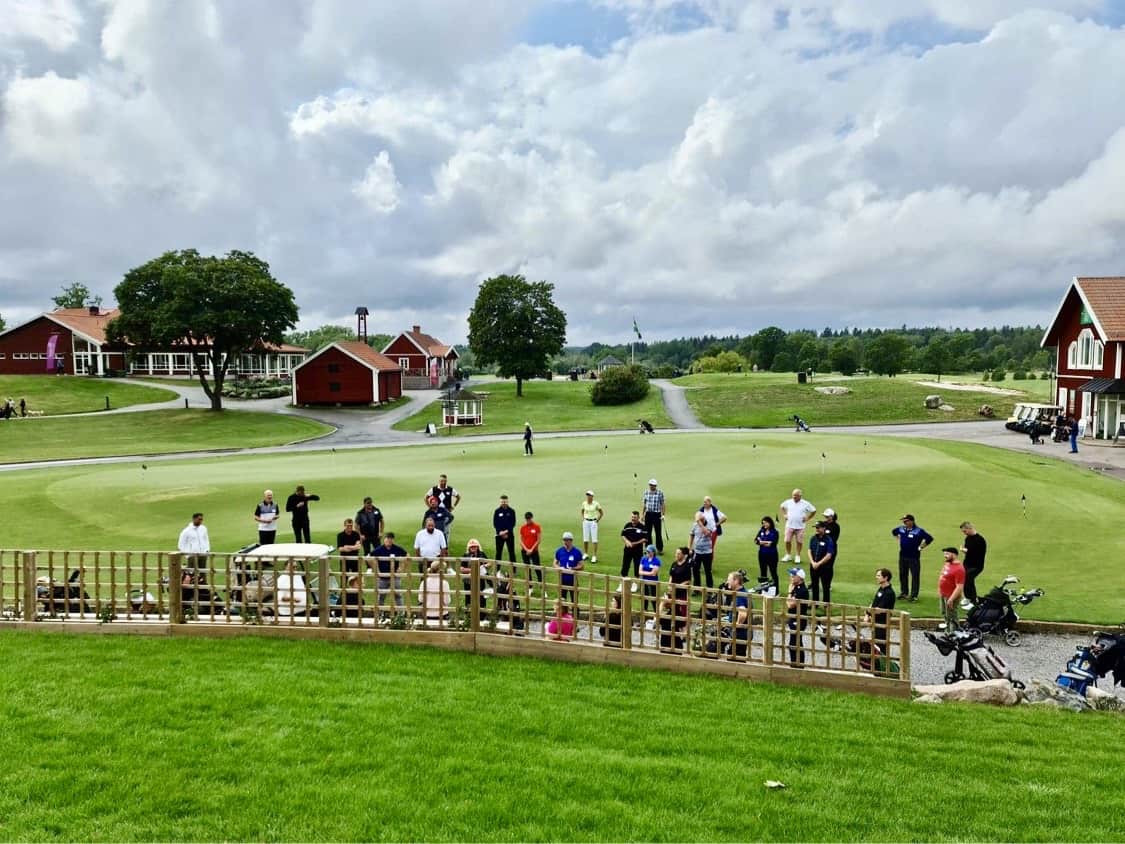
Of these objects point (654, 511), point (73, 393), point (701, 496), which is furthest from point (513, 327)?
point (654, 511)

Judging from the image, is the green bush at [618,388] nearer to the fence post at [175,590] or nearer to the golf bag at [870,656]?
the golf bag at [870,656]

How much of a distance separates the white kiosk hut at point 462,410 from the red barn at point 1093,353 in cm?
4221

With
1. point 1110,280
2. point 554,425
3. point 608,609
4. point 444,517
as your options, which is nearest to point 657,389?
point 554,425

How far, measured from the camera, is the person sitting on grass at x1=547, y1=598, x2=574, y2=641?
38.1ft

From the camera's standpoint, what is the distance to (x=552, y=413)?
7125 cm

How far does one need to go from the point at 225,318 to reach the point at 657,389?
1702 inches

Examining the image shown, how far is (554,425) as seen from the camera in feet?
211

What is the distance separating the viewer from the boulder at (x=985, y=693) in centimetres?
1063

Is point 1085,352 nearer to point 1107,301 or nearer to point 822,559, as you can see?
point 1107,301

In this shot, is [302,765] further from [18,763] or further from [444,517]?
[444,517]

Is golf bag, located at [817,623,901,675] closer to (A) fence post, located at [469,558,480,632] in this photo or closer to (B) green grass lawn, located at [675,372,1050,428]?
(A) fence post, located at [469,558,480,632]

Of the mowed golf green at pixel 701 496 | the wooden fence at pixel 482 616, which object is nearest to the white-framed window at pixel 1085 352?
the mowed golf green at pixel 701 496

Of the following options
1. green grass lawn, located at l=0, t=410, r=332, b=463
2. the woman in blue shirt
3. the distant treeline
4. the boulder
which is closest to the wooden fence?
the boulder

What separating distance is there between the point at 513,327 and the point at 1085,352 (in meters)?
47.8
